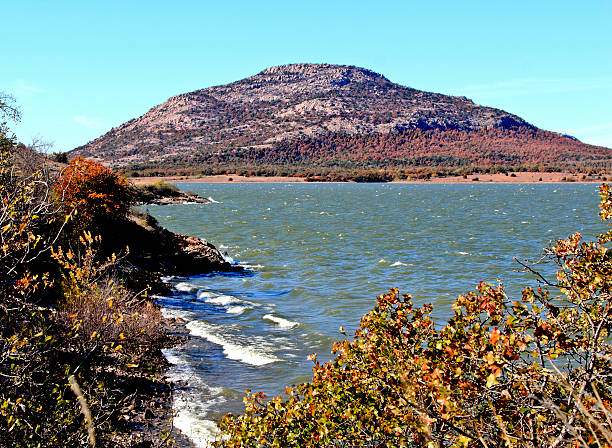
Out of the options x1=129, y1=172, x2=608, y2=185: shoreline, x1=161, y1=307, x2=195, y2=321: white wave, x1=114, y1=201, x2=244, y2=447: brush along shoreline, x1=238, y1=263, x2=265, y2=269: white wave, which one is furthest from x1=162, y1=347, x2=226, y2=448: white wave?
x1=129, y1=172, x2=608, y2=185: shoreline

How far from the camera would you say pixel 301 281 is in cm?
2328

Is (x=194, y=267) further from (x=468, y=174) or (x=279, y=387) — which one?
(x=468, y=174)

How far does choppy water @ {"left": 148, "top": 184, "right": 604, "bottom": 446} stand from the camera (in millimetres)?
11930

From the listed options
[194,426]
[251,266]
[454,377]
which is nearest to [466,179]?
[251,266]

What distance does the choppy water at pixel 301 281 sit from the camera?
1193cm

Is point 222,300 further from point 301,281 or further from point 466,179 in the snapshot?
point 466,179

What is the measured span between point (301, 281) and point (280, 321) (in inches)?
259

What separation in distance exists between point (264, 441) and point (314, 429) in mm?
575

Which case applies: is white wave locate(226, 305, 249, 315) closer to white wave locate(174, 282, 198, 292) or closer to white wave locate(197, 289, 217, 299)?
white wave locate(197, 289, 217, 299)

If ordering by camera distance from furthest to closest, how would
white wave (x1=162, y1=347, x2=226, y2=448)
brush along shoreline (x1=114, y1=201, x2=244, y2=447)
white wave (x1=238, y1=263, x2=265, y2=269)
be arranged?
white wave (x1=238, y1=263, x2=265, y2=269) → brush along shoreline (x1=114, y1=201, x2=244, y2=447) → white wave (x1=162, y1=347, x2=226, y2=448)

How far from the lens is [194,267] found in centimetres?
2438

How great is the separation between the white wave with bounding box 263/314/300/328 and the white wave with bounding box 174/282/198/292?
15.2 feet

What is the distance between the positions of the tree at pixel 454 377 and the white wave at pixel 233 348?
7281 mm

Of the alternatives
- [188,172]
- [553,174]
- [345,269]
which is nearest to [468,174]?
[553,174]
